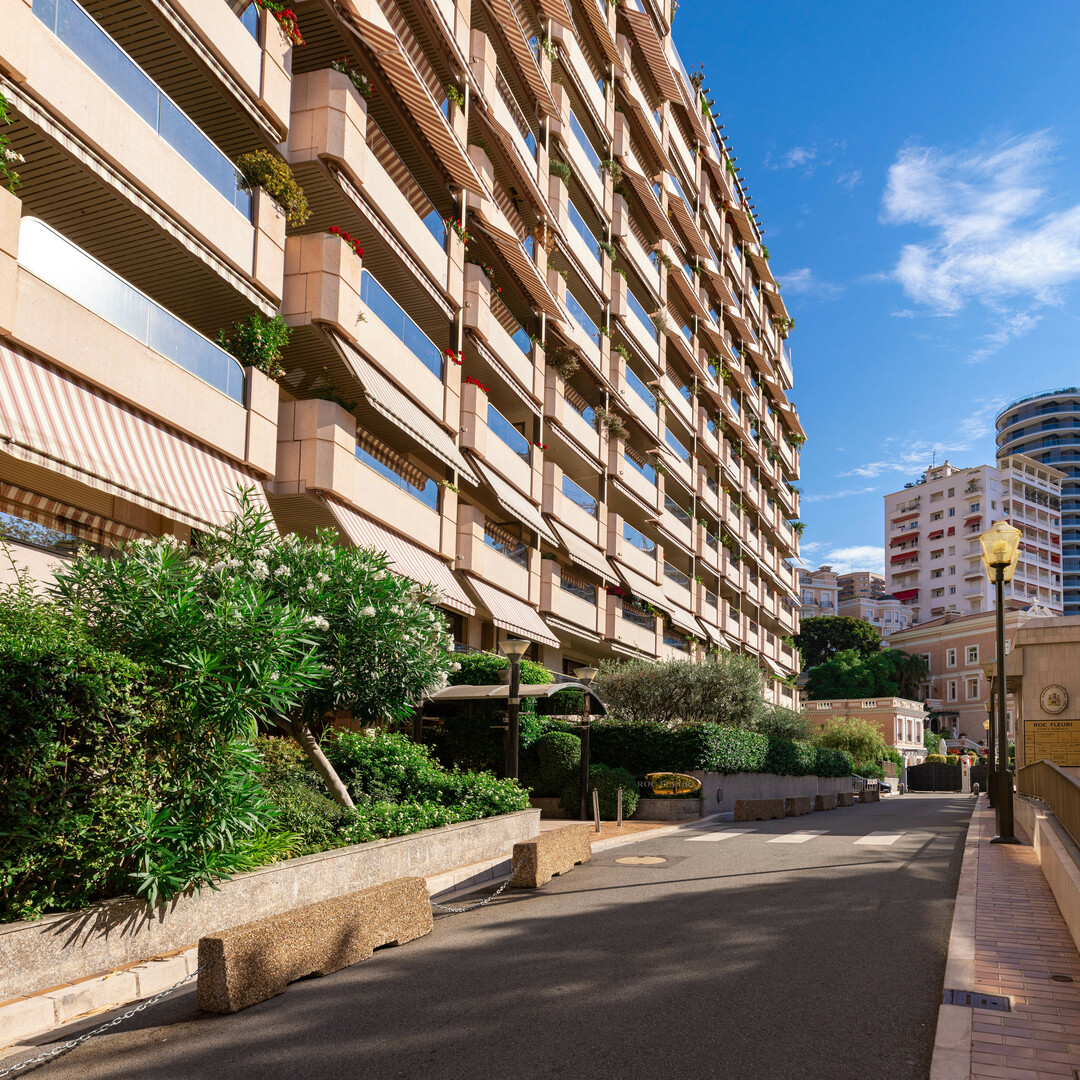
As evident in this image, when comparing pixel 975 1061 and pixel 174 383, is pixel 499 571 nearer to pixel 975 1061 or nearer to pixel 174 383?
pixel 174 383

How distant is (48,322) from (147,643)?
6991 millimetres

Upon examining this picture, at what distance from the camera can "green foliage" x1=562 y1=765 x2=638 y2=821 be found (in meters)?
23.5

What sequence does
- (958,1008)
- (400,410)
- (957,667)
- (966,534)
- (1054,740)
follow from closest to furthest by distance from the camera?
(958,1008) → (400,410) → (1054,740) → (957,667) → (966,534)

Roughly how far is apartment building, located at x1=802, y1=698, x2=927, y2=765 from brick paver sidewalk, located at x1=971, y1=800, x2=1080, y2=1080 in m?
65.1

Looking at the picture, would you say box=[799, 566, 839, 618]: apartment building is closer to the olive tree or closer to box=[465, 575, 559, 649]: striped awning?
box=[465, 575, 559, 649]: striped awning

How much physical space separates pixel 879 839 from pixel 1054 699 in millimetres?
13114

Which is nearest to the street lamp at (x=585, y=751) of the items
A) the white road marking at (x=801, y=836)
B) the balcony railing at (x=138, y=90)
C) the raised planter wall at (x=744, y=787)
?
the raised planter wall at (x=744, y=787)

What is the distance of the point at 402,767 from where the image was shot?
14758 millimetres

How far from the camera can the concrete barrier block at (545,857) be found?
11.8 meters

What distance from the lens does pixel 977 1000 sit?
6.48 metres

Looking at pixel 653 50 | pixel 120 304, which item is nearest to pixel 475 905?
pixel 120 304

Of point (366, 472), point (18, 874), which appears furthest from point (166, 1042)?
point (366, 472)

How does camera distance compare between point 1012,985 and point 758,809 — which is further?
point 758,809

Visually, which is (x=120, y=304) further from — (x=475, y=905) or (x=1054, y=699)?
(x=1054, y=699)
